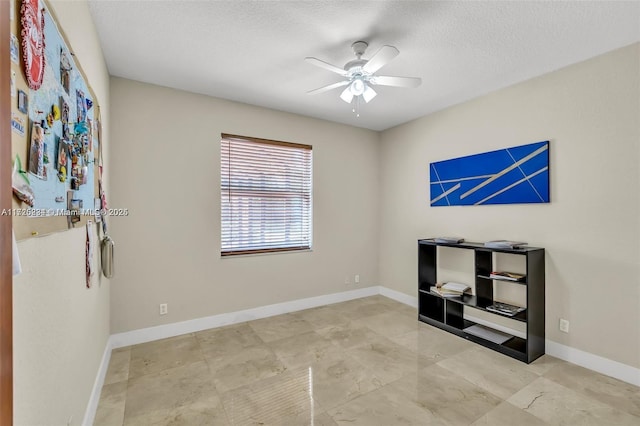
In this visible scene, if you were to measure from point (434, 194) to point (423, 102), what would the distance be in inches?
46.1

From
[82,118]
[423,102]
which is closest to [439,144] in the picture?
[423,102]

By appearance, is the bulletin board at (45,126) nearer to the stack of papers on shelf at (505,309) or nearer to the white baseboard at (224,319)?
the white baseboard at (224,319)

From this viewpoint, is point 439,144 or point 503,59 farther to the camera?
point 439,144

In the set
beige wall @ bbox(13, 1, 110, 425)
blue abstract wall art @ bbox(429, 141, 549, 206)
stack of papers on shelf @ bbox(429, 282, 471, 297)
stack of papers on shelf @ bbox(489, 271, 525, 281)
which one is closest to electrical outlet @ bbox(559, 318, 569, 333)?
stack of papers on shelf @ bbox(489, 271, 525, 281)

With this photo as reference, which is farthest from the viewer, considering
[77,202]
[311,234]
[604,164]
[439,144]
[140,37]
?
[311,234]

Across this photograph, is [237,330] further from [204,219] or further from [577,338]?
[577,338]

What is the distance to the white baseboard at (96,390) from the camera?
5.85 ft

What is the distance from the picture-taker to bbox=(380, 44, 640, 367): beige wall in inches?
93.3

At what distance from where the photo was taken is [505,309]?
291 centimetres

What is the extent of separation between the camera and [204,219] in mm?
3367

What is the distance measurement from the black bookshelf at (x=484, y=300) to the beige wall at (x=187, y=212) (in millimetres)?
1332

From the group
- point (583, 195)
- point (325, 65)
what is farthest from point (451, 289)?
point (325, 65)

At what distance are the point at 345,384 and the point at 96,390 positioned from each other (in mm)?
1784

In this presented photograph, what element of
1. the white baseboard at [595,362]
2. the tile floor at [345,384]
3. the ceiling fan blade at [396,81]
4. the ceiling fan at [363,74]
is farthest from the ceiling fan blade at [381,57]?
the white baseboard at [595,362]
